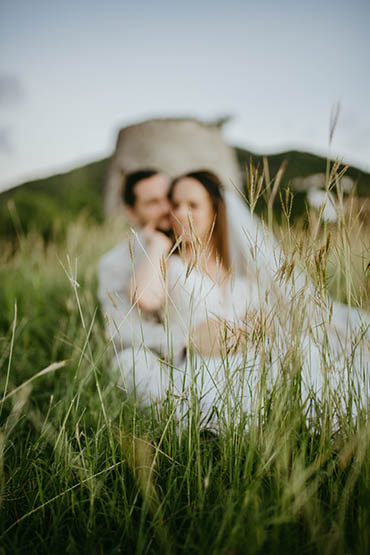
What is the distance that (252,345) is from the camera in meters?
0.96

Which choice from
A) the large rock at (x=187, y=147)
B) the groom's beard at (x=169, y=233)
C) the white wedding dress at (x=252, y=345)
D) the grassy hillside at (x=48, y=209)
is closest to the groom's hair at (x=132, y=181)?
the groom's beard at (x=169, y=233)

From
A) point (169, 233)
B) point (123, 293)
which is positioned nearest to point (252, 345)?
point (169, 233)

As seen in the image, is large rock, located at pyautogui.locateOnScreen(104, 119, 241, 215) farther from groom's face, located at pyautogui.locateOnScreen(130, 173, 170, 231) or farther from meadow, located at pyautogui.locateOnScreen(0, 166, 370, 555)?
meadow, located at pyautogui.locateOnScreen(0, 166, 370, 555)

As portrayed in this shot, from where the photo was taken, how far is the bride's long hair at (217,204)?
2447 mm

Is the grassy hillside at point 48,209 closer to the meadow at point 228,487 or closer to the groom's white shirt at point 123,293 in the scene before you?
the groom's white shirt at point 123,293

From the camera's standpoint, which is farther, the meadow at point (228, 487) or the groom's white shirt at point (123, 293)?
the groom's white shirt at point (123, 293)

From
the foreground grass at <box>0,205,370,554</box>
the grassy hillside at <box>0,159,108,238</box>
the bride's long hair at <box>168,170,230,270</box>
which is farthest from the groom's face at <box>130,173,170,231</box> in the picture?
the grassy hillside at <box>0,159,108,238</box>

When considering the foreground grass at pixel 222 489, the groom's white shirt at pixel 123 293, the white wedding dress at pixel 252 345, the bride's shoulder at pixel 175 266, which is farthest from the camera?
the groom's white shirt at pixel 123 293

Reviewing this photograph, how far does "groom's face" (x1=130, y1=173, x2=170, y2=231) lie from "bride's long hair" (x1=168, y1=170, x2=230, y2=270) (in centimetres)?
19

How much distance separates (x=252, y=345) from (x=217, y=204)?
186 cm

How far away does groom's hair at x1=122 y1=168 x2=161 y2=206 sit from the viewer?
2670 mm

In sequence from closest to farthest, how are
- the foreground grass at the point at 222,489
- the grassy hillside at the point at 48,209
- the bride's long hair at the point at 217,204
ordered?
the foreground grass at the point at 222,489 → the bride's long hair at the point at 217,204 → the grassy hillside at the point at 48,209

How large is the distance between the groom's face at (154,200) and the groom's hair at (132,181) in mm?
38

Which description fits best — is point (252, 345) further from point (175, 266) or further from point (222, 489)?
point (175, 266)
